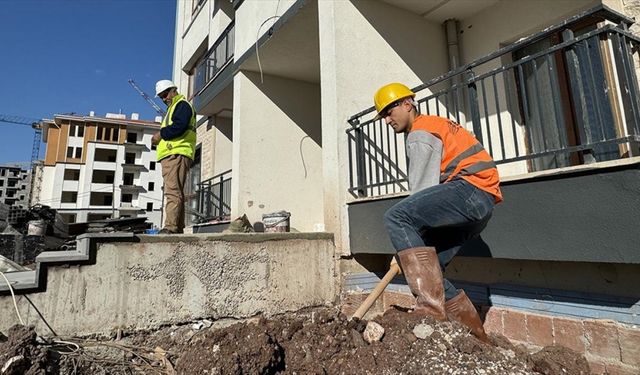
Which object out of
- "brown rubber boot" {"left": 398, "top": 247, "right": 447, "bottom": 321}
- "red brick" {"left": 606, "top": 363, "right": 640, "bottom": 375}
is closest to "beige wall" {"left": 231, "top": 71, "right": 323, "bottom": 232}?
"brown rubber boot" {"left": 398, "top": 247, "right": 447, "bottom": 321}

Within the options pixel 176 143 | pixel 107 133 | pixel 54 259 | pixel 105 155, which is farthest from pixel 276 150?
pixel 107 133

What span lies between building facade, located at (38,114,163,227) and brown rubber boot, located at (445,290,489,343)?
49806mm

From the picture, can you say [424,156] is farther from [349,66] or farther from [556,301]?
[349,66]

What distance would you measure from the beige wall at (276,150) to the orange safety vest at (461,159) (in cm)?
492

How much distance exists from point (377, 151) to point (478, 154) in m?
1.96

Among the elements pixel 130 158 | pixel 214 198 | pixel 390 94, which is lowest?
pixel 390 94

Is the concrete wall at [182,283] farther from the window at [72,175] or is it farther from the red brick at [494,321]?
the window at [72,175]

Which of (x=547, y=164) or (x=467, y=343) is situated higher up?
(x=547, y=164)

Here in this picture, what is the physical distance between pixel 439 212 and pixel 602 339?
Result: 160 centimetres

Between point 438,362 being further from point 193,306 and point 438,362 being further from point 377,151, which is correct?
point 377,151

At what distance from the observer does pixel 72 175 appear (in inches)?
1991

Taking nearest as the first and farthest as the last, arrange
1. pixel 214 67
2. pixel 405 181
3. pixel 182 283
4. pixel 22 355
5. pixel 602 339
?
pixel 22 355, pixel 602 339, pixel 182 283, pixel 405 181, pixel 214 67

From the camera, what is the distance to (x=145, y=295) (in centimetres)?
327

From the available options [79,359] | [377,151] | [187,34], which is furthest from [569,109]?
[187,34]
